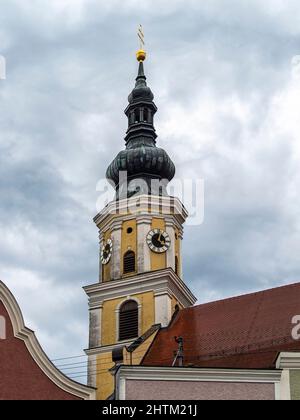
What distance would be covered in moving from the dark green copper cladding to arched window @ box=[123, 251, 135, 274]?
3411 mm

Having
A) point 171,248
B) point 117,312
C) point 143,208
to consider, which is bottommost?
point 117,312

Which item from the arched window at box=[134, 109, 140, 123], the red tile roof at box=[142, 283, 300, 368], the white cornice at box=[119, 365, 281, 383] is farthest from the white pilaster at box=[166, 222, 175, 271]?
the white cornice at box=[119, 365, 281, 383]

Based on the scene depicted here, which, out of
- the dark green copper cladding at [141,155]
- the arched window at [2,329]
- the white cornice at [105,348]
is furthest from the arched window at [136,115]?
the arched window at [2,329]

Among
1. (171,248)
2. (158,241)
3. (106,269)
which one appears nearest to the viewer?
(158,241)

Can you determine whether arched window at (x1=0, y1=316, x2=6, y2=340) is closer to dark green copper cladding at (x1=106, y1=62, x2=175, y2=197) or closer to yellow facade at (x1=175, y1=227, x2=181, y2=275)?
yellow facade at (x1=175, y1=227, x2=181, y2=275)

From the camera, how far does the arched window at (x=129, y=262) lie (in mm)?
40531

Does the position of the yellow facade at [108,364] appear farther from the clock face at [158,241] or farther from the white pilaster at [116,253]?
the clock face at [158,241]

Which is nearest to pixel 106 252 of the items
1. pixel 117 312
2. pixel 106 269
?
pixel 106 269

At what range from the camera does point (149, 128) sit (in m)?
46.3

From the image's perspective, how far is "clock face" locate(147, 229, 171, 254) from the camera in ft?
133

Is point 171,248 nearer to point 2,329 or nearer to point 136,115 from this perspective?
point 136,115

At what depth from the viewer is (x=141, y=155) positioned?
43.9 m

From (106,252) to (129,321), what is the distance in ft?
13.5

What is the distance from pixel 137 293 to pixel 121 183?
6934 millimetres
